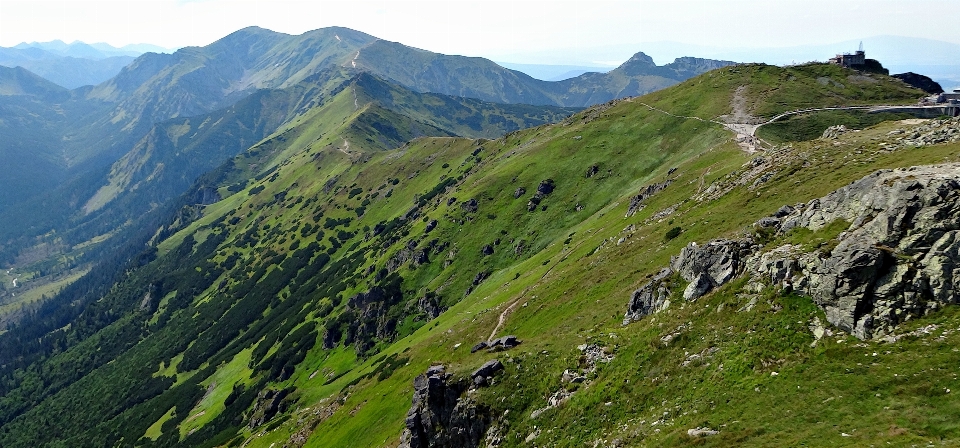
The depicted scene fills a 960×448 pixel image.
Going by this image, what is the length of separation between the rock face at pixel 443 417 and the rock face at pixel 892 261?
32.6m

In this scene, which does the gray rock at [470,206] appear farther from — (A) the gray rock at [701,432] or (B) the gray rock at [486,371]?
(A) the gray rock at [701,432]

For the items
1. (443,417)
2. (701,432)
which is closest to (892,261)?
(701,432)

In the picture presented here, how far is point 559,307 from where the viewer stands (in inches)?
2844

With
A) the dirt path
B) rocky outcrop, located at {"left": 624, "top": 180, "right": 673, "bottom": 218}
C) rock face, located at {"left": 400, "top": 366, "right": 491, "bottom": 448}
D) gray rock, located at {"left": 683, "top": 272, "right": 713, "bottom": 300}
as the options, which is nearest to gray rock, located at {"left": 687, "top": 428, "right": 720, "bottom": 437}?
gray rock, located at {"left": 683, "top": 272, "right": 713, "bottom": 300}

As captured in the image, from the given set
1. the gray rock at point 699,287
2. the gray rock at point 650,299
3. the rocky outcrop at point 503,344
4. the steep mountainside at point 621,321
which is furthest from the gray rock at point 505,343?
the gray rock at point 699,287

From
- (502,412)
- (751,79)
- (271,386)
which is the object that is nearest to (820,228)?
(502,412)

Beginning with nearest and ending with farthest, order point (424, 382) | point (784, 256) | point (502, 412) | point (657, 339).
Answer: point (784, 256), point (657, 339), point (502, 412), point (424, 382)

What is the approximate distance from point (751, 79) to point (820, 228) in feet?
428

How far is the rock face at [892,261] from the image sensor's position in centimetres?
3141

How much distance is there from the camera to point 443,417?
180 feet

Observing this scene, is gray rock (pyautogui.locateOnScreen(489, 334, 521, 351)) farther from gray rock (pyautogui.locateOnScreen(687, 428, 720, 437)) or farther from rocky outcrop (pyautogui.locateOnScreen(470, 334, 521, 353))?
gray rock (pyautogui.locateOnScreen(687, 428, 720, 437))

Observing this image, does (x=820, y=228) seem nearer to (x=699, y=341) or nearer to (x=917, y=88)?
(x=699, y=341)

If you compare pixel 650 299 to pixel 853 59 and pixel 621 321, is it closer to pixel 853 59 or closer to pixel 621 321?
pixel 621 321

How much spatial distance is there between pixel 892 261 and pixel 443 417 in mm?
43243
